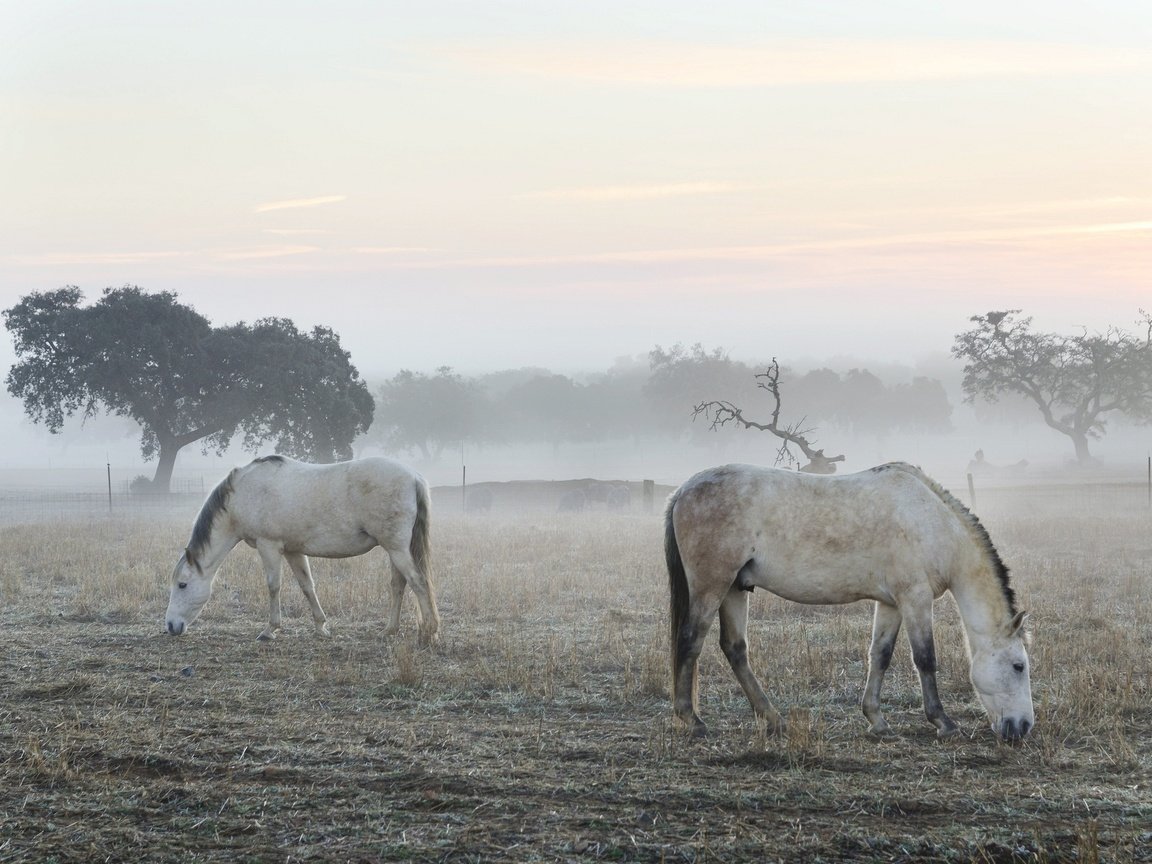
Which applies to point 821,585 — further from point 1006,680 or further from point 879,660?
point 1006,680

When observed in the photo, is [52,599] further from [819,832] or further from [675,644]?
[819,832]

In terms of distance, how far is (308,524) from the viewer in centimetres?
1254

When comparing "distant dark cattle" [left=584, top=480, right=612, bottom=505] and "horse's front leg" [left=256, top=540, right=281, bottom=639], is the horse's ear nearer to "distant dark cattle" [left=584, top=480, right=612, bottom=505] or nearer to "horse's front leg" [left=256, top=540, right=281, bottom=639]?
"horse's front leg" [left=256, top=540, right=281, bottom=639]

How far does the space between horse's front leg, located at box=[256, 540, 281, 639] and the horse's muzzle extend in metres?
7.52

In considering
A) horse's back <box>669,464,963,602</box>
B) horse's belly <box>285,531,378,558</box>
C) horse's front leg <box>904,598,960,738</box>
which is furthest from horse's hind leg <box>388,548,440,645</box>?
horse's front leg <box>904,598,960,738</box>

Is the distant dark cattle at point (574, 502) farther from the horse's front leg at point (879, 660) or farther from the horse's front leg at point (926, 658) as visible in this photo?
the horse's front leg at point (926, 658)

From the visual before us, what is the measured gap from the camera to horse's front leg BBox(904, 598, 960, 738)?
757 cm

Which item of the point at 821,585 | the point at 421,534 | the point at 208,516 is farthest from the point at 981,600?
the point at 208,516

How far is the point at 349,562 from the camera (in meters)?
17.8

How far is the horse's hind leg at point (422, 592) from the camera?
37.7 ft

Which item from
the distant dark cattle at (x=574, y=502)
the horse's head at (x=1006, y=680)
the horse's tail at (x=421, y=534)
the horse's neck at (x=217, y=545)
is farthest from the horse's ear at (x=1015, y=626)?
the distant dark cattle at (x=574, y=502)

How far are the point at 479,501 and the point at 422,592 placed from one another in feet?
107

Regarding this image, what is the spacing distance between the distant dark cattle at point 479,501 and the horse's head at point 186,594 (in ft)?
99.3

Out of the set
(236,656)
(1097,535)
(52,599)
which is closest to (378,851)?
(236,656)
